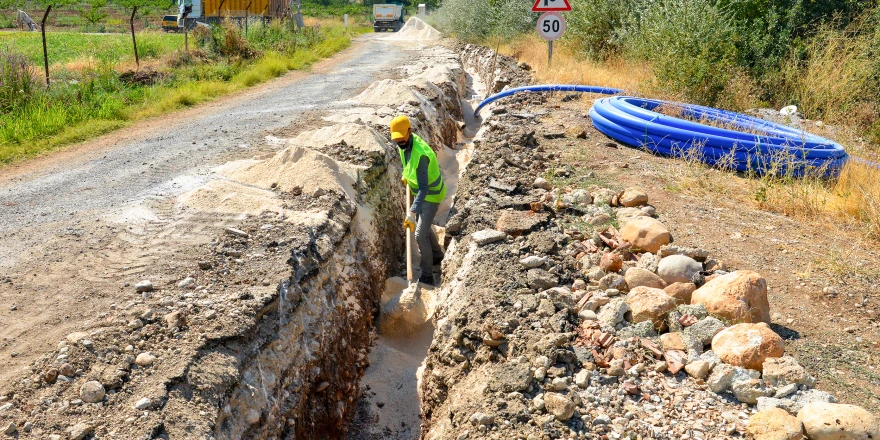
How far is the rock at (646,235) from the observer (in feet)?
15.6

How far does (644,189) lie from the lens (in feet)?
20.5

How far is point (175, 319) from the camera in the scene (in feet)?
13.0

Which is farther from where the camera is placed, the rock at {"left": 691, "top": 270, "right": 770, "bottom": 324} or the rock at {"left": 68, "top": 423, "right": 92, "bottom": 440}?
the rock at {"left": 691, "top": 270, "right": 770, "bottom": 324}

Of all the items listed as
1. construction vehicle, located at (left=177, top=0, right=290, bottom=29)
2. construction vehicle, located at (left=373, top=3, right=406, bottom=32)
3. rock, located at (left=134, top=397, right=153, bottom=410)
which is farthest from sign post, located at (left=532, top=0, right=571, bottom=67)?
construction vehicle, located at (left=373, top=3, right=406, bottom=32)

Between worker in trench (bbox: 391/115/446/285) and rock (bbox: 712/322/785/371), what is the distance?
363 cm

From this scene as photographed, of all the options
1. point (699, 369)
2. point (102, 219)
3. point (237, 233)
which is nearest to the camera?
point (699, 369)

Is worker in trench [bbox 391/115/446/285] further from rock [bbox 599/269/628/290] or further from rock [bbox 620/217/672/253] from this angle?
rock [bbox 599/269/628/290]

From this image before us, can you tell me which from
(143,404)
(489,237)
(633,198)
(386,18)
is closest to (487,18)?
(633,198)

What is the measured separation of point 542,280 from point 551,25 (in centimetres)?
809

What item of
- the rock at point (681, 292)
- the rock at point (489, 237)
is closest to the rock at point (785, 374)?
the rock at point (681, 292)

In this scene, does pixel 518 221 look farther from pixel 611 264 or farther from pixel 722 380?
pixel 722 380

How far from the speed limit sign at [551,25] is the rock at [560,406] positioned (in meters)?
9.22

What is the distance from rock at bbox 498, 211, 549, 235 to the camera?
18.2 ft

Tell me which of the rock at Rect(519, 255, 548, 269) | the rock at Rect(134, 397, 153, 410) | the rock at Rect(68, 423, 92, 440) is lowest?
the rock at Rect(68, 423, 92, 440)
